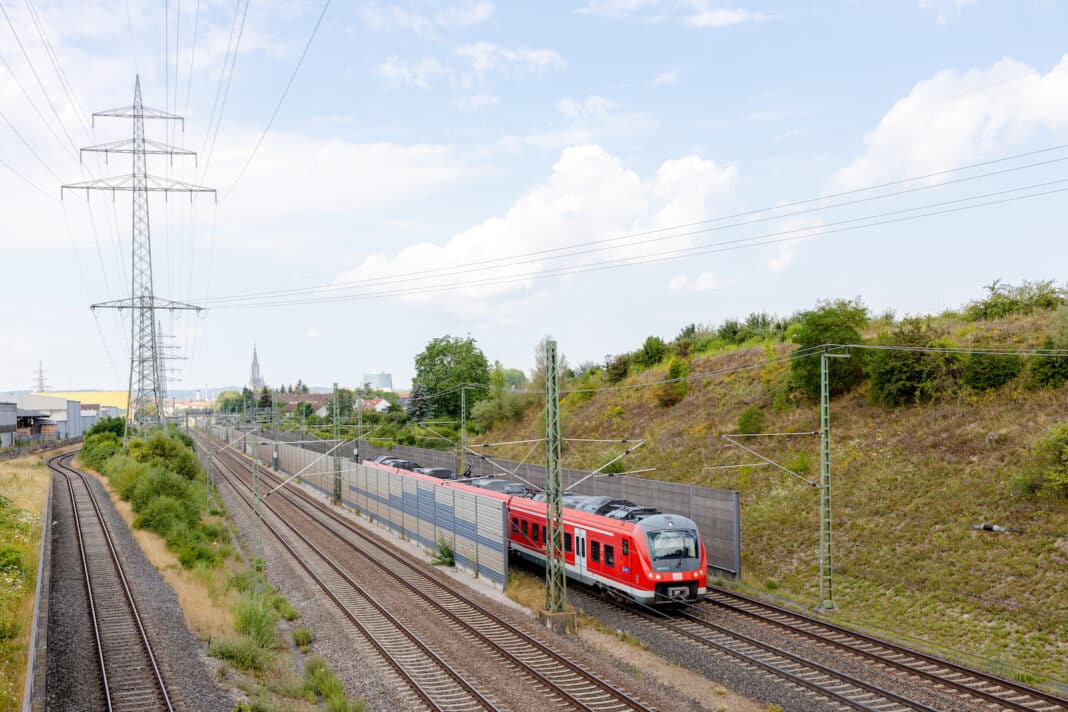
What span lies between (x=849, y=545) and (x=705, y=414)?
21.1 m

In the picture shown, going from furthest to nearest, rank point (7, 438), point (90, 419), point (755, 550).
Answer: point (90, 419)
point (7, 438)
point (755, 550)

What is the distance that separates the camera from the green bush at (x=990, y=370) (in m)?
31.4

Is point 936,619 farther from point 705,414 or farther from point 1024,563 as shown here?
point 705,414

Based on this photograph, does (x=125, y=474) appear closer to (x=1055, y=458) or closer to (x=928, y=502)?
(x=928, y=502)

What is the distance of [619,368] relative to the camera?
2638 inches

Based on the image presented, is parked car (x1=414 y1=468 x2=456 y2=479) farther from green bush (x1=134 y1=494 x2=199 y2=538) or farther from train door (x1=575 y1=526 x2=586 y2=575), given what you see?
train door (x1=575 y1=526 x2=586 y2=575)

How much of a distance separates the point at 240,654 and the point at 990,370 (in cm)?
3027

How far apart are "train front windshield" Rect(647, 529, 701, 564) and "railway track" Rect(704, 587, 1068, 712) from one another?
1.87 meters

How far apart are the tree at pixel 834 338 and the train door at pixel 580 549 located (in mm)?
17624

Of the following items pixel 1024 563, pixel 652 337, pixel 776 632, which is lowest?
pixel 776 632

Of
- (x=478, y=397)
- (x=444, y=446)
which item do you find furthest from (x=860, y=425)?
(x=478, y=397)

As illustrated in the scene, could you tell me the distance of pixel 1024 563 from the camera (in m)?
21.7

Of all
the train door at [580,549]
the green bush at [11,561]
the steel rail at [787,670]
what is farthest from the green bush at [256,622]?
the steel rail at [787,670]

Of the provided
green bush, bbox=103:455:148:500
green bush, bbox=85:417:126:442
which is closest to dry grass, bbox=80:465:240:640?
green bush, bbox=103:455:148:500
